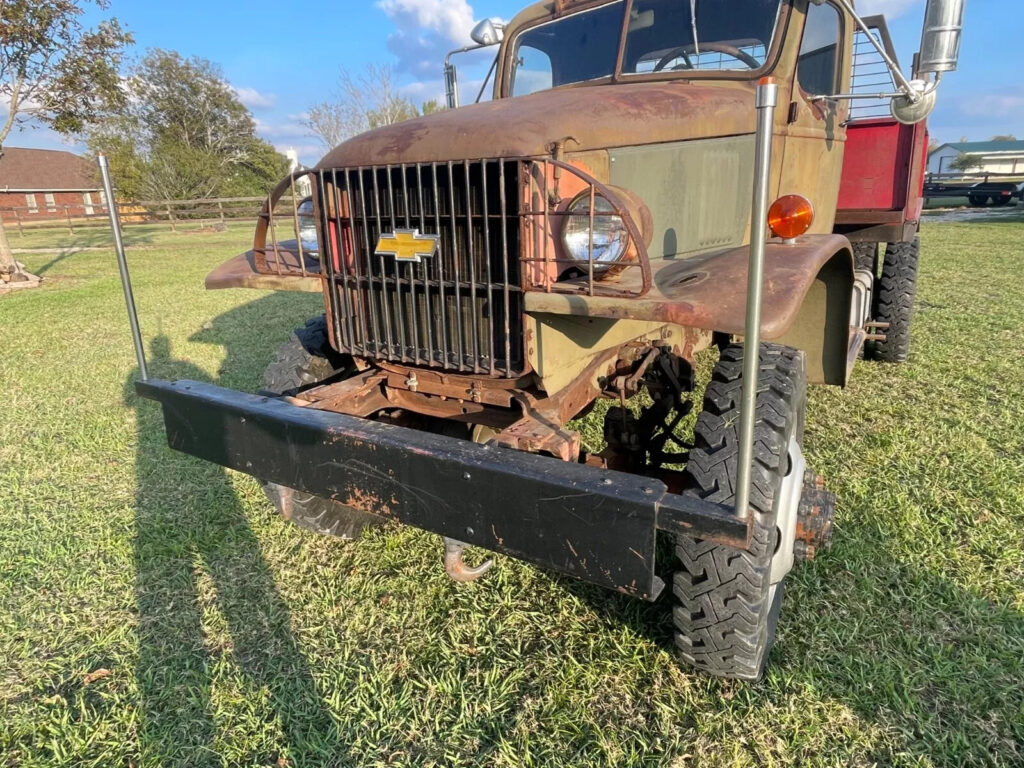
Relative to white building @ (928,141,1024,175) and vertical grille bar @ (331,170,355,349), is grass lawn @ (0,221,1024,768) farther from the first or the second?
white building @ (928,141,1024,175)

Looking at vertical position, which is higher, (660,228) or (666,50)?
(666,50)

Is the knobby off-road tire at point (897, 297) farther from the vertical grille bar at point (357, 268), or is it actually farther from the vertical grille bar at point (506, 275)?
the vertical grille bar at point (357, 268)

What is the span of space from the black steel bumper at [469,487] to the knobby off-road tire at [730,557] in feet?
1.34

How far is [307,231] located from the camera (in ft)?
9.37

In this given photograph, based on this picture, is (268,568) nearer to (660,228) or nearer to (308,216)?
(308,216)

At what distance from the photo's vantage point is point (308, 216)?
2.81 m

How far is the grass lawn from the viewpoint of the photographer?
2.10 m

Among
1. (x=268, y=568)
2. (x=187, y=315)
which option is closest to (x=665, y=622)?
(x=268, y=568)

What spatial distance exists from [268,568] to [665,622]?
5.74 feet

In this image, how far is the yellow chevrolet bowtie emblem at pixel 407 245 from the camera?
2.26m

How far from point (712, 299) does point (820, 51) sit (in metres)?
2.53

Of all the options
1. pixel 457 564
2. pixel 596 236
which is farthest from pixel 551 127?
pixel 457 564

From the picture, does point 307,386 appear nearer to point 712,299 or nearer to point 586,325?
point 586,325

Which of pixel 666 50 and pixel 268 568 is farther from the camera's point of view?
pixel 666 50
